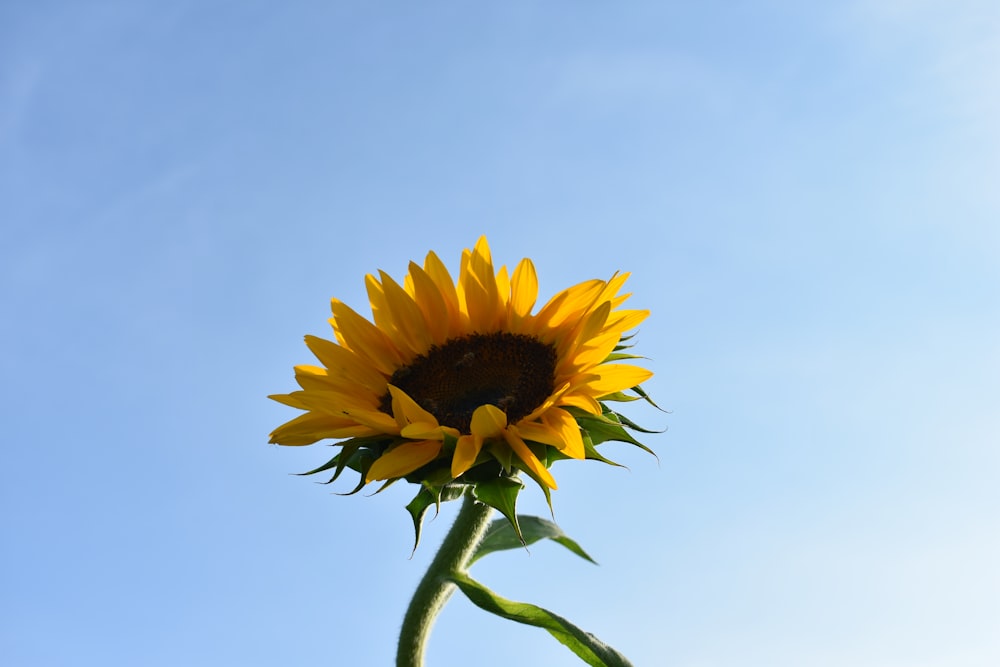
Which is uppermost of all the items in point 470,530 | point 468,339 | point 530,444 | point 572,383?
point 468,339

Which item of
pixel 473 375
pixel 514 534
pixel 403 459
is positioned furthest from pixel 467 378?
pixel 403 459

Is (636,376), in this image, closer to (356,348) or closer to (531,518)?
(531,518)

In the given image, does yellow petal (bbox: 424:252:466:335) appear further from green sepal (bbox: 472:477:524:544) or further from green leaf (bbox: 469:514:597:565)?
green sepal (bbox: 472:477:524:544)

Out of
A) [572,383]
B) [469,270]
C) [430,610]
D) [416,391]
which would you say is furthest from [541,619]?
[469,270]

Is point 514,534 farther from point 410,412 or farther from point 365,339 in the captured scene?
point 365,339

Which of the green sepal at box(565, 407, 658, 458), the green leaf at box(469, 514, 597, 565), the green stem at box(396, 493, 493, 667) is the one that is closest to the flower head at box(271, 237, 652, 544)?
the green sepal at box(565, 407, 658, 458)

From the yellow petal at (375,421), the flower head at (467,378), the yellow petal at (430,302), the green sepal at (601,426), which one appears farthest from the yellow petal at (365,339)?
the green sepal at (601,426)
